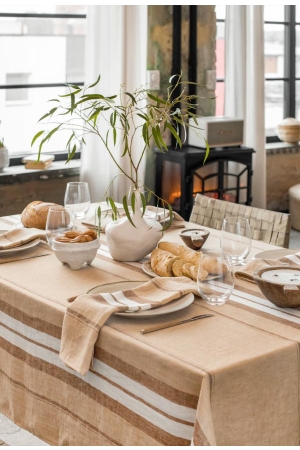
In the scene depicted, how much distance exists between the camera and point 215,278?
178cm

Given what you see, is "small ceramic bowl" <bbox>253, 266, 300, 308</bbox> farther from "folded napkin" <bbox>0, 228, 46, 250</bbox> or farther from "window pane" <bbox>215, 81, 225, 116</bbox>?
"window pane" <bbox>215, 81, 225, 116</bbox>

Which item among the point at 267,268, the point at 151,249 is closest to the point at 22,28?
the point at 151,249

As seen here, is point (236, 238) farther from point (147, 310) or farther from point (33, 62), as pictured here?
point (33, 62)

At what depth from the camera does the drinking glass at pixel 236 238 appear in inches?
83.4

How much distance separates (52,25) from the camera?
4738 millimetres

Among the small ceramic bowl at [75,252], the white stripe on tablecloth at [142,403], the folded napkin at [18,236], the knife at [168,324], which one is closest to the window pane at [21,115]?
the folded napkin at [18,236]

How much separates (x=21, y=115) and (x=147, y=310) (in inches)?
128

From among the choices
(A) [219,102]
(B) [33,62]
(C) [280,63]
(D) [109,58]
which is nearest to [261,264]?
(D) [109,58]

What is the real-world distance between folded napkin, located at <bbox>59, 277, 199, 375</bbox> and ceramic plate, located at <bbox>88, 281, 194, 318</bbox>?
0.01m

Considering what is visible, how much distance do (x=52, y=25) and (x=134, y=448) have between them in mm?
3708

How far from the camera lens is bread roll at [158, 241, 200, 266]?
6.84ft

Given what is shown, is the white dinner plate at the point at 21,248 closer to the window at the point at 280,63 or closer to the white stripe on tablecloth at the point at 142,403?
the white stripe on tablecloth at the point at 142,403

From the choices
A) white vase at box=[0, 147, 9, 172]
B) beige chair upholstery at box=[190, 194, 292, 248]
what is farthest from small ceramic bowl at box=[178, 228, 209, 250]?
white vase at box=[0, 147, 9, 172]

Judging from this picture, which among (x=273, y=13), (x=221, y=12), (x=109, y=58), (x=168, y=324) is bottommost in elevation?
(x=168, y=324)
